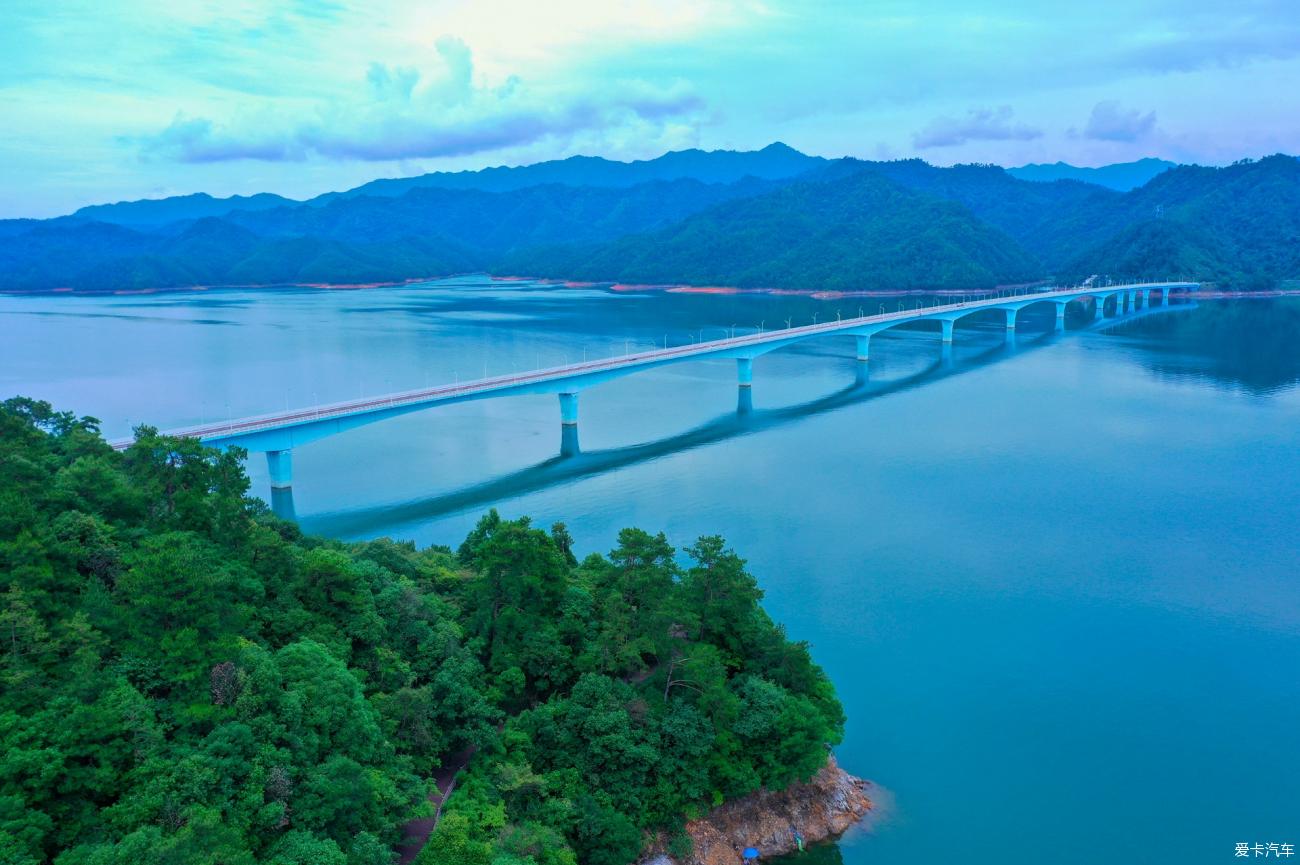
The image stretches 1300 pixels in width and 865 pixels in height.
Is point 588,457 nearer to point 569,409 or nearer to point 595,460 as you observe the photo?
point 595,460

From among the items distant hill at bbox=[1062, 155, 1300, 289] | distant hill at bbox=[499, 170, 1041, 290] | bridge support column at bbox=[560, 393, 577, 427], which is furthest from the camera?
distant hill at bbox=[1062, 155, 1300, 289]

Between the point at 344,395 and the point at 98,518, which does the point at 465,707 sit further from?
the point at 344,395

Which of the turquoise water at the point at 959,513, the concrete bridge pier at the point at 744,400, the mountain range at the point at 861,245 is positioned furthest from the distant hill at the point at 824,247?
the concrete bridge pier at the point at 744,400

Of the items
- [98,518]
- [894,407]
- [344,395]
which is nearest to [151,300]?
[344,395]

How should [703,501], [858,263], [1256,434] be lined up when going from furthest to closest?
[858,263] → [1256,434] → [703,501]

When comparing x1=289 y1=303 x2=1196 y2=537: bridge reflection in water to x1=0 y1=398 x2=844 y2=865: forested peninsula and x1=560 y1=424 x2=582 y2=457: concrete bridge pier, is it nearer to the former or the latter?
x1=560 y1=424 x2=582 y2=457: concrete bridge pier

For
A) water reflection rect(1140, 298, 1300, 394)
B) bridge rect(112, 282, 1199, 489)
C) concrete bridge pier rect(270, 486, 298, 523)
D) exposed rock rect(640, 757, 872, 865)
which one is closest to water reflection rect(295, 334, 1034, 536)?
concrete bridge pier rect(270, 486, 298, 523)
